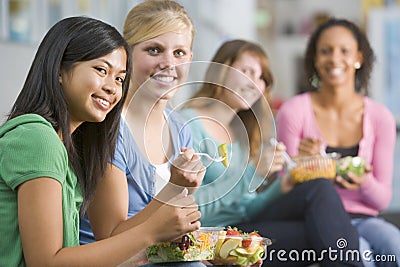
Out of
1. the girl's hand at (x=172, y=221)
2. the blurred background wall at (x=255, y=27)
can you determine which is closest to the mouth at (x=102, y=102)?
the girl's hand at (x=172, y=221)

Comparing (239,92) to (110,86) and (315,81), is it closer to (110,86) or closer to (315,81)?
(110,86)

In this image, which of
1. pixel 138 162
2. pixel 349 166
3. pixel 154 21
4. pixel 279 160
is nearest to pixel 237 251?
pixel 138 162

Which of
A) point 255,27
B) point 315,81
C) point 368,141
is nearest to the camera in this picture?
point 368,141

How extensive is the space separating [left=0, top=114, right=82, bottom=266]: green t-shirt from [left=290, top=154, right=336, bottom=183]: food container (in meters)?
1.01

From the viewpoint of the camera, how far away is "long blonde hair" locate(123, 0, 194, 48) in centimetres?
170

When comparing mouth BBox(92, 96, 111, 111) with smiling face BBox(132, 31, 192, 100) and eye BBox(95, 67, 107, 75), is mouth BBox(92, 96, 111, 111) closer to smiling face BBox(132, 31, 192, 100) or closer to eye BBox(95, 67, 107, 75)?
eye BBox(95, 67, 107, 75)

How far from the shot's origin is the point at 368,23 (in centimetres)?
673

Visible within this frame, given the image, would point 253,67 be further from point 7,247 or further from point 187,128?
point 7,247

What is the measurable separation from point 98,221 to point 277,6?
8000 millimetres

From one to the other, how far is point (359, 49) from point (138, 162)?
1194 mm

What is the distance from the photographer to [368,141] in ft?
8.26

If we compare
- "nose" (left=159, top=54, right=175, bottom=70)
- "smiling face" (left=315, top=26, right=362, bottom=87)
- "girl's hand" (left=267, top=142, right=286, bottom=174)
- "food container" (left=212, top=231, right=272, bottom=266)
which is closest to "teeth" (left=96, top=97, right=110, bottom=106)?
"nose" (left=159, top=54, right=175, bottom=70)

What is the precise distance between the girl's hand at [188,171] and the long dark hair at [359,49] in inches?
48.6

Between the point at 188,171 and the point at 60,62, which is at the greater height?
the point at 60,62
